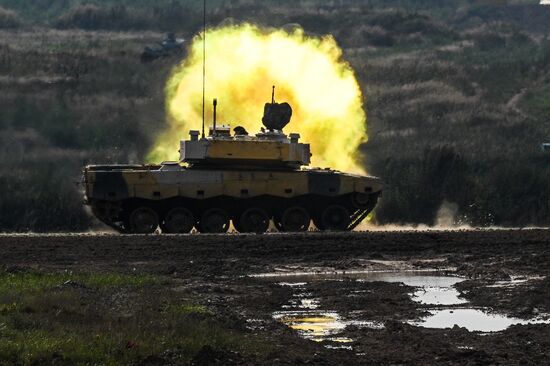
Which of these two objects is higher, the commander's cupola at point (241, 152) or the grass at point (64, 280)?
the commander's cupola at point (241, 152)

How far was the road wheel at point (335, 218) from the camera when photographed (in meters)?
39.1

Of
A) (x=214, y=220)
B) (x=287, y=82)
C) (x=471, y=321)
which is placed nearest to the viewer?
(x=471, y=321)

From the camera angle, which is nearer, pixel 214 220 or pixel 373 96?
pixel 214 220

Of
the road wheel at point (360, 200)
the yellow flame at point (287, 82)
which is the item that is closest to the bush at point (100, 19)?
the yellow flame at point (287, 82)

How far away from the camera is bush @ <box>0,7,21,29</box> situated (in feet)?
316

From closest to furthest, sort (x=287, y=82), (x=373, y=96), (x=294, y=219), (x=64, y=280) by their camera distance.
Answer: (x=64, y=280)
(x=294, y=219)
(x=287, y=82)
(x=373, y=96)

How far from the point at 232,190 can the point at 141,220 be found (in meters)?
2.53

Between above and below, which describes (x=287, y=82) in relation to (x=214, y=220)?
above

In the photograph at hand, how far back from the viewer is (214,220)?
126ft

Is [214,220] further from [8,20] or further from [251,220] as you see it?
[8,20]

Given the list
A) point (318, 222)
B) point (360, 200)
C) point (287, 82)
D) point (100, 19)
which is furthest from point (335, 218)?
point (100, 19)

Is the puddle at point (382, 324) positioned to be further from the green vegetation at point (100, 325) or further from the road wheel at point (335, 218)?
the road wheel at point (335, 218)

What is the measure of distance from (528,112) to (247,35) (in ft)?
92.1

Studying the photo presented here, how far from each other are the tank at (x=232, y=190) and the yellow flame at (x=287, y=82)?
6396 mm
